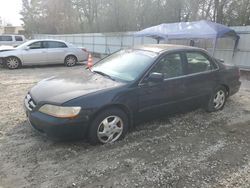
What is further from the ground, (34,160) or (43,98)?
(43,98)

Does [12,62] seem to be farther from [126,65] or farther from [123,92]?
[123,92]

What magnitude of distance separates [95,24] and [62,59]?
16.0m

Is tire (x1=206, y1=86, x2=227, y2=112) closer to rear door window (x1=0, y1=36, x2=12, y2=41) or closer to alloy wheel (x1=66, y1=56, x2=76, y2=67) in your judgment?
alloy wheel (x1=66, y1=56, x2=76, y2=67)

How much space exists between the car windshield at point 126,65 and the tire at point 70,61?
7.97 m

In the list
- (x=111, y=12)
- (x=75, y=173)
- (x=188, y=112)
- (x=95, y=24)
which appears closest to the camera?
(x=75, y=173)

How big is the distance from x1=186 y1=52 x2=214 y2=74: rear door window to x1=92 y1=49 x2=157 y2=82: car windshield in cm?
86

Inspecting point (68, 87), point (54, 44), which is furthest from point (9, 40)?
point (68, 87)

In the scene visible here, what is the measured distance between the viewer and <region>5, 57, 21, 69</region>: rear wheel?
36.6ft

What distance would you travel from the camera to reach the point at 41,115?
3.55 metres

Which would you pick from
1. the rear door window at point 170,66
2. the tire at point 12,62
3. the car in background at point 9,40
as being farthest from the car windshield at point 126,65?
the car in background at point 9,40

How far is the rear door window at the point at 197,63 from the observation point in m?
4.84

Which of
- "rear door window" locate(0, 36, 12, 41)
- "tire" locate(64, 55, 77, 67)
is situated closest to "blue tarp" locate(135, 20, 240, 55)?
"tire" locate(64, 55, 77, 67)

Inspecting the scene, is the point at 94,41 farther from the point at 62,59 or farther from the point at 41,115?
the point at 41,115

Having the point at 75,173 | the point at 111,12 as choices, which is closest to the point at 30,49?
the point at 75,173
